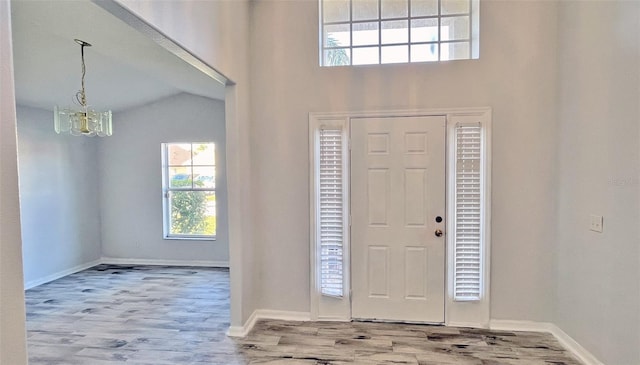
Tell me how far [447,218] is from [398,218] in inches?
17.9

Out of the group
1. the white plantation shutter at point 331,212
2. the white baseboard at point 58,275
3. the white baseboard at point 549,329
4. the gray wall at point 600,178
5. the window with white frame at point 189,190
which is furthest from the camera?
the window with white frame at point 189,190

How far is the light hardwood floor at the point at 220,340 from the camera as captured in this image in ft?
9.13

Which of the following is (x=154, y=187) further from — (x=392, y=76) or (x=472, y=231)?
(x=472, y=231)

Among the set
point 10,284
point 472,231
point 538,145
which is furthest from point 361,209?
point 10,284

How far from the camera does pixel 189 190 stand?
567 cm

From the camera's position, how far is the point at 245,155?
3.38m

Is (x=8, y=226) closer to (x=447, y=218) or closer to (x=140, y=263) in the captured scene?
(x=447, y=218)

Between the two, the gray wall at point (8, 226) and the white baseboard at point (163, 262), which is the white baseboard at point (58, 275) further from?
the gray wall at point (8, 226)

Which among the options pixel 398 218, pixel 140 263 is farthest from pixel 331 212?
pixel 140 263

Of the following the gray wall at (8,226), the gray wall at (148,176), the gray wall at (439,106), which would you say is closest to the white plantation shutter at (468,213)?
the gray wall at (439,106)

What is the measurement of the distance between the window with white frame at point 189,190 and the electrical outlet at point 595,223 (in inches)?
189

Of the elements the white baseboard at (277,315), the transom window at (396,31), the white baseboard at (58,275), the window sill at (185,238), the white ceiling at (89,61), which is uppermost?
the transom window at (396,31)

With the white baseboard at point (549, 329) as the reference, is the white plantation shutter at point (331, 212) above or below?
above

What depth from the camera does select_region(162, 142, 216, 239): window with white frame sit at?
222 inches
